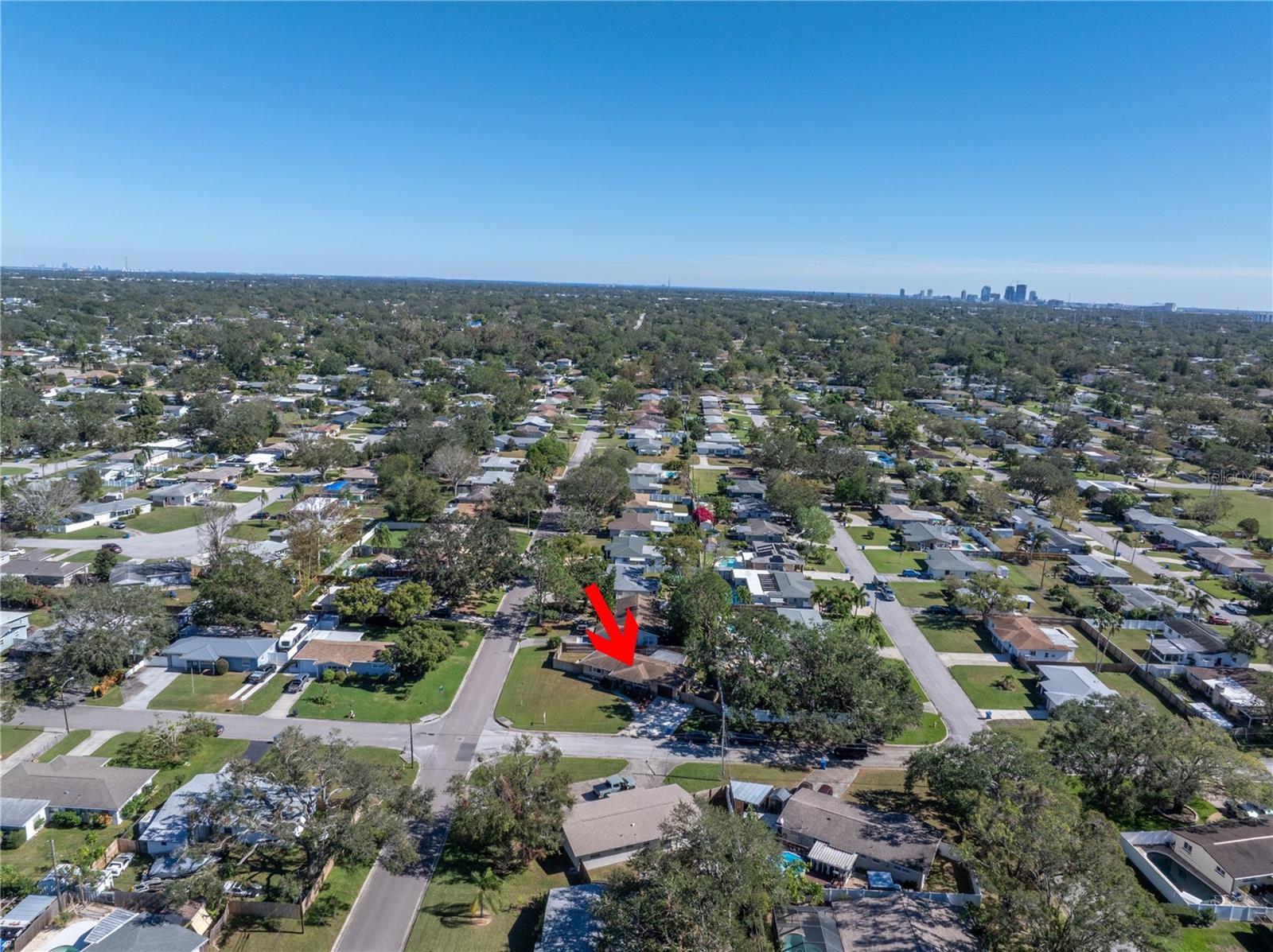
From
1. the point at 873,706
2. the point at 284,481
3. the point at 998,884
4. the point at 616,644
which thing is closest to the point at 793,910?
the point at 998,884

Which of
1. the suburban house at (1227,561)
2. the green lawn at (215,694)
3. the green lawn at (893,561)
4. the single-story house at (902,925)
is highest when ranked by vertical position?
the suburban house at (1227,561)

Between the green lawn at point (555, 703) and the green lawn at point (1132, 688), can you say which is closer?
the green lawn at point (555, 703)

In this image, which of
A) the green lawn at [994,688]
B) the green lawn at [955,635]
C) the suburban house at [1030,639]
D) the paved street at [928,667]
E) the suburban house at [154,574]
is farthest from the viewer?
the suburban house at [154,574]

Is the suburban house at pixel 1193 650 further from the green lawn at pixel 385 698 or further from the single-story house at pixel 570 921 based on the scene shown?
the green lawn at pixel 385 698

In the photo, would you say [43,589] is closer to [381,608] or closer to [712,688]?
[381,608]

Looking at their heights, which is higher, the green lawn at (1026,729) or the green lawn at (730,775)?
the green lawn at (1026,729)

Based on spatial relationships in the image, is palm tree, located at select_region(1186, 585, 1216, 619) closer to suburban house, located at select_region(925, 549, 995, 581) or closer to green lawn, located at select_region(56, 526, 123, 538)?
suburban house, located at select_region(925, 549, 995, 581)

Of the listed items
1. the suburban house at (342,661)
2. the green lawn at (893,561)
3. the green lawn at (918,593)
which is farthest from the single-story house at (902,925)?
the green lawn at (893,561)

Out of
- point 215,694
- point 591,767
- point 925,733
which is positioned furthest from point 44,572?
point 925,733
